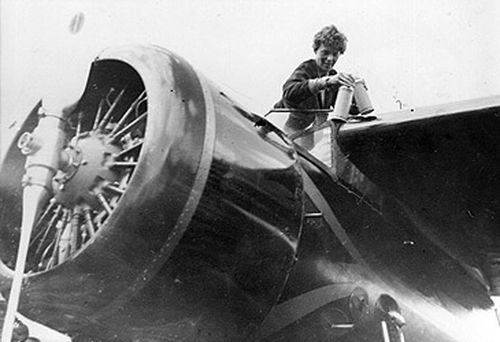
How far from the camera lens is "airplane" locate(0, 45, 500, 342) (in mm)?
1890

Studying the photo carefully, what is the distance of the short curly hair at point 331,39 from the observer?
4.07 meters

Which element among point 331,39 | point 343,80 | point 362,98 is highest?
point 331,39

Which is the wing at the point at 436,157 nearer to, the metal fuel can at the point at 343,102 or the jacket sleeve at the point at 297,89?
the metal fuel can at the point at 343,102

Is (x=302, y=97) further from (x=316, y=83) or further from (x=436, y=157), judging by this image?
(x=436, y=157)

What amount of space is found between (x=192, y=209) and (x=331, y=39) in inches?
96.5

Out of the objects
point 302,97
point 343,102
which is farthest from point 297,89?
point 343,102

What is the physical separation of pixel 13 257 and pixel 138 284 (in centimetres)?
55

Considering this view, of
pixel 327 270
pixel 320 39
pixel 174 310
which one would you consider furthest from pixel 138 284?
pixel 320 39

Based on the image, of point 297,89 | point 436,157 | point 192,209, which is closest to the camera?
point 192,209

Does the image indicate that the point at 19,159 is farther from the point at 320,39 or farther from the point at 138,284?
the point at 320,39

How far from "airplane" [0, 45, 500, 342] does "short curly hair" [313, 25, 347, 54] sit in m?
1.24

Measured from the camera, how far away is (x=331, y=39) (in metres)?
4.08

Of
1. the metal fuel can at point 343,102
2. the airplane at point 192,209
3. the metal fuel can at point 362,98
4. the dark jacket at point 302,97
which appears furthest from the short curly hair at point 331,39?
the airplane at point 192,209

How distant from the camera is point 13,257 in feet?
7.13
